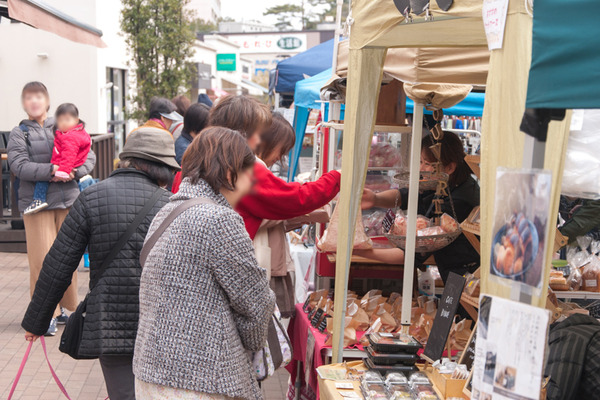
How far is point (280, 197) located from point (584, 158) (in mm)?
1415

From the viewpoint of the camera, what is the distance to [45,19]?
549 cm

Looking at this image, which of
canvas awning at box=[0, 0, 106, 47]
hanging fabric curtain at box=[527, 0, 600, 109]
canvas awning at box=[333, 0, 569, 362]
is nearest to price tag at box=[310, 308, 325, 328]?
canvas awning at box=[333, 0, 569, 362]

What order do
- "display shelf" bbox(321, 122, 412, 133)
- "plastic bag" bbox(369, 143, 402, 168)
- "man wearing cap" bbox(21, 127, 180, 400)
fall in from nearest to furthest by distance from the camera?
"man wearing cap" bbox(21, 127, 180, 400) → "display shelf" bbox(321, 122, 412, 133) → "plastic bag" bbox(369, 143, 402, 168)

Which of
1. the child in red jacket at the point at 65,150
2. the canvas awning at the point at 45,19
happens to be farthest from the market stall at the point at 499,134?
the child in red jacket at the point at 65,150

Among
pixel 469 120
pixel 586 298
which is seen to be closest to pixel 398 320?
pixel 586 298

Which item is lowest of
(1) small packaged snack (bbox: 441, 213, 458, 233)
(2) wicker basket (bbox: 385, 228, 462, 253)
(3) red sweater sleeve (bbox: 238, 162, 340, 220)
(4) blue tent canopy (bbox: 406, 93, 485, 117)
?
(2) wicker basket (bbox: 385, 228, 462, 253)

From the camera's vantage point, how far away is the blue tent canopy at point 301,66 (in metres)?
11.2

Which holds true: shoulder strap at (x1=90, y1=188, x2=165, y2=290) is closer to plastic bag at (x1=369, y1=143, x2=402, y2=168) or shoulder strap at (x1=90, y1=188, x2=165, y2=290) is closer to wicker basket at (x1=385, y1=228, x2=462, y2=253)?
wicker basket at (x1=385, y1=228, x2=462, y2=253)

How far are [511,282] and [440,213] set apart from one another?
2.22m

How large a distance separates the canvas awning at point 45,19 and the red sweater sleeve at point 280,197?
9.11 feet

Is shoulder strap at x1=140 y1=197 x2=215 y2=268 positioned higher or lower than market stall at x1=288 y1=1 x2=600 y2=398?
lower

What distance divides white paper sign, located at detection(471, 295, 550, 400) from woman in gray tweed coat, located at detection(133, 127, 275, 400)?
3.22ft

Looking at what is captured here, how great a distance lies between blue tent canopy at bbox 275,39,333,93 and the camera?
36.9 feet

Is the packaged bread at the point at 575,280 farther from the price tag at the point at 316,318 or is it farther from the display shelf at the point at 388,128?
the price tag at the point at 316,318
